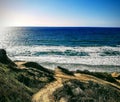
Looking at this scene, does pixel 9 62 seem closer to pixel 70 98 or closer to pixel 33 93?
pixel 33 93

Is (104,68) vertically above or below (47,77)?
below

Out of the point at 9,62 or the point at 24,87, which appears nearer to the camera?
the point at 24,87

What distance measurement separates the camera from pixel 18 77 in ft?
44.5

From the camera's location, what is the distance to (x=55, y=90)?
1190 centimetres

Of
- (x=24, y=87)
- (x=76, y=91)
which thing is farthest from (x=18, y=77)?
(x=76, y=91)

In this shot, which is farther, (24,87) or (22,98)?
(24,87)

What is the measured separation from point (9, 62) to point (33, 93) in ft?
19.3

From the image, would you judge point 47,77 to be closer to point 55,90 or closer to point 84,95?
point 55,90

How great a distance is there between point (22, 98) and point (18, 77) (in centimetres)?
284

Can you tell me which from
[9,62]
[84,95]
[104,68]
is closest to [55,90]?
[84,95]

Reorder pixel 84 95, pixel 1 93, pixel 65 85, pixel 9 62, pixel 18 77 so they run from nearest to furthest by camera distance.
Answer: pixel 1 93, pixel 84 95, pixel 65 85, pixel 18 77, pixel 9 62

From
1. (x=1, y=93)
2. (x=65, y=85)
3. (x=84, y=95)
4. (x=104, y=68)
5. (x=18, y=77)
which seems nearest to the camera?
(x=1, y=93)

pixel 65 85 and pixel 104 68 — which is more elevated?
pixel 65 85

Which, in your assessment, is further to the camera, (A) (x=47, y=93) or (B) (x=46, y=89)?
(B) (x=46, y=89)
